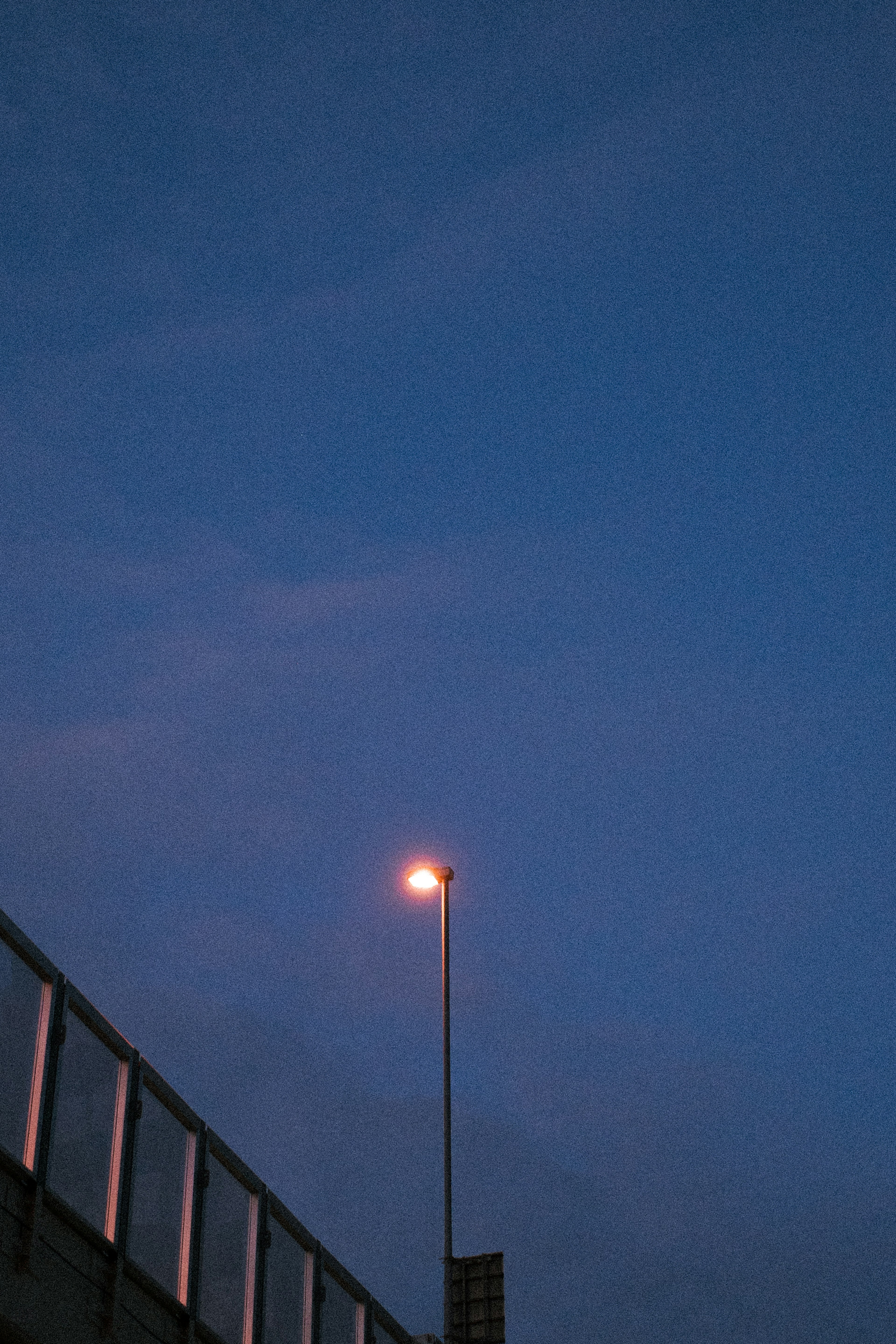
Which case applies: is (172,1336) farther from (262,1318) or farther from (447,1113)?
(447,1113)

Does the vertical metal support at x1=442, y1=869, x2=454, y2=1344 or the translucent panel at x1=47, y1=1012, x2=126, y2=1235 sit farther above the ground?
the vertical metal support at x1=442, y1=869, x2=454, y2=1344

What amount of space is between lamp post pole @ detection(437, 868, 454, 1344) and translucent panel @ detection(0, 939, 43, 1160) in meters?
12.5

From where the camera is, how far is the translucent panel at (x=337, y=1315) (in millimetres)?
15641

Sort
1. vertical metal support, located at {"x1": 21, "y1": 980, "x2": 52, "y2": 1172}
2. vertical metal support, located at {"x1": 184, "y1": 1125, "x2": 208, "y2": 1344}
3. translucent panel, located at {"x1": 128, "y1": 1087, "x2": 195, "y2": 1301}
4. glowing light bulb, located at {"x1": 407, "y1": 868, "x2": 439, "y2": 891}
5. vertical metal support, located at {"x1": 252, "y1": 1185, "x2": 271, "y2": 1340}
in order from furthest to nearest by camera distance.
→ glowing light bulb, located at {"x1": 407, "y1": 868, "x2": 439, "y2": 891}, vertical metal support, located at {"x1": 252, "y1": 1185, "x2": 271, "y2": 1340}, vertical metal support, located at {"x1": 184, "y1": 1125, "x2": 208, "y2": 1344}, translucent panel, located at {"x1": 128, "y1": 1087, "x2": 195, "y2": 1301}, vertical metal support, located at {"x1": 21, "y1": 980, "x2": 52, "y2": 1172}

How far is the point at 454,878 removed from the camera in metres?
27.2

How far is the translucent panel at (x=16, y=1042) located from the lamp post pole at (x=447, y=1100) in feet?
41.0

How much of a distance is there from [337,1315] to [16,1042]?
6.49 m

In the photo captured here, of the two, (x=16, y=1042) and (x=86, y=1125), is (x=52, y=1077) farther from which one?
(x=86, y=1125)

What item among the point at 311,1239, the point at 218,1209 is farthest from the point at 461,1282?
the point at 218,1209

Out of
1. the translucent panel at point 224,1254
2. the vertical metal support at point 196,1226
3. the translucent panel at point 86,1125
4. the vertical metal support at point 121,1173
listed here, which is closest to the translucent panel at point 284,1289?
the translucent panel at point 224,1254

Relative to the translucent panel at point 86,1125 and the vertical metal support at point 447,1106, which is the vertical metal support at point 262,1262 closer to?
the translucent panel at point 86,1125

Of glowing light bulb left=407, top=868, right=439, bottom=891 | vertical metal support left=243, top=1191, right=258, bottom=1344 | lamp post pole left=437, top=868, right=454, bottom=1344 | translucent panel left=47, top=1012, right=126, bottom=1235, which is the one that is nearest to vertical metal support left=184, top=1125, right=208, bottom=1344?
vertical metal support left=243, top=1191, right=258, bottom=1344

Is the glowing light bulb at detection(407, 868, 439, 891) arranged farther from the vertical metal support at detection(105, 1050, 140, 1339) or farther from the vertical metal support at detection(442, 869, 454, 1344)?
the vertical metal support at detection(105, 1050, 140, 1339)

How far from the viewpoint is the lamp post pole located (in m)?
22.7
